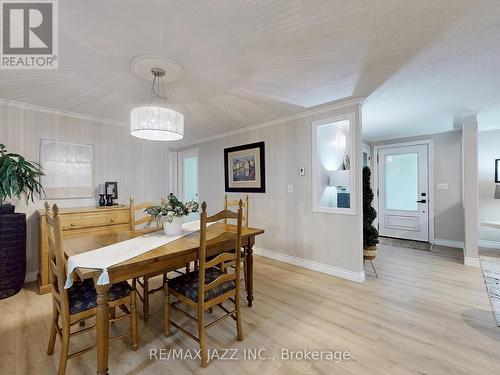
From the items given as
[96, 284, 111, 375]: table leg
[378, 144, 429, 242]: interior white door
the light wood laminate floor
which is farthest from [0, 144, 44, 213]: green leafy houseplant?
[378, 144, 429, 242]: interior white door

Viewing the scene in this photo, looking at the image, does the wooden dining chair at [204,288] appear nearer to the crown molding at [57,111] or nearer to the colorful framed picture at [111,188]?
the colorful framed picture at [111,188]

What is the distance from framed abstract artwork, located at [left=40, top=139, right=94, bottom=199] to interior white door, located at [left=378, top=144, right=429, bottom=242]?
5745mm

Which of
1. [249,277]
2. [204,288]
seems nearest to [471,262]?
[249,277]

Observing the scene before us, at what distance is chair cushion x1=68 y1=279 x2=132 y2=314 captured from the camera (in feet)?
4.96

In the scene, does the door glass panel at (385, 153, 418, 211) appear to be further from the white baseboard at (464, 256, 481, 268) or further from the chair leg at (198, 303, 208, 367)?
the chair leg at (198, 303, 208, 367)

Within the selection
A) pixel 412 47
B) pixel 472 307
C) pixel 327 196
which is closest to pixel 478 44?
pixel 412 47

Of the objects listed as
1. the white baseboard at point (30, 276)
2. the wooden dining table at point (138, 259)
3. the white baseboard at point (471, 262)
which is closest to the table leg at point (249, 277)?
the wooden dining table at point (138, 259)

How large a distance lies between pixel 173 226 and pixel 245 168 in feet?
7.58

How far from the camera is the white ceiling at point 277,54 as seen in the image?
57.6 inches

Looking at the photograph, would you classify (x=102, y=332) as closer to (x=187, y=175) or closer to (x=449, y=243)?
(x=187, y=175)

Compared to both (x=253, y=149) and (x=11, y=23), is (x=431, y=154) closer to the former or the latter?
(x=253, y=149)

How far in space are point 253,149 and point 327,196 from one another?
1.50 meters

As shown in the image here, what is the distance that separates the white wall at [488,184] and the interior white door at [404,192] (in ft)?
2.75

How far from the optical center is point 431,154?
4758 mm
